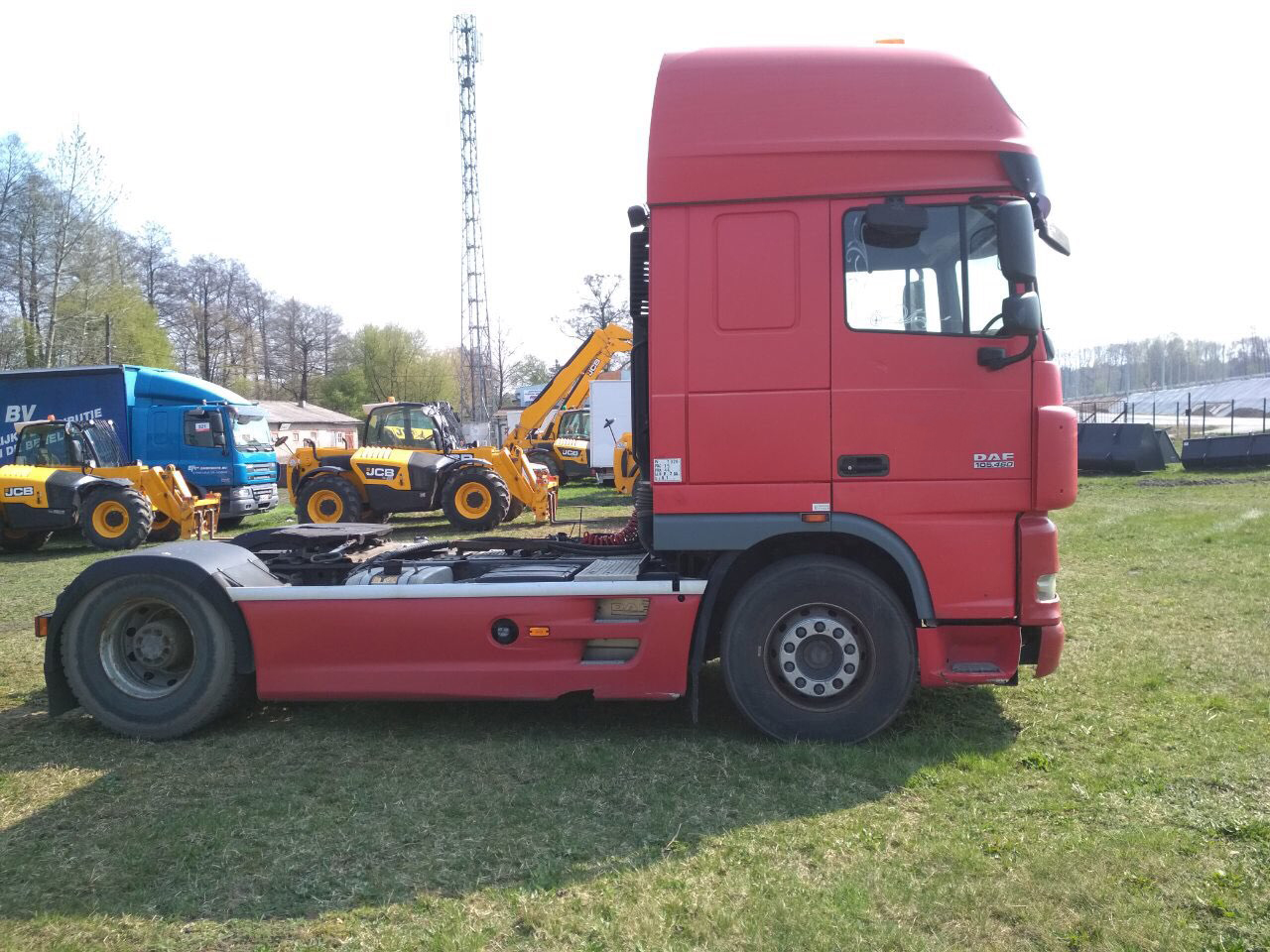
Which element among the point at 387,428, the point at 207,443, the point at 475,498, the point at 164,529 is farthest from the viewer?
the point at 207,443

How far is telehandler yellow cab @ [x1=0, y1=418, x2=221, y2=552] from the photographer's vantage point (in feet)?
51.1

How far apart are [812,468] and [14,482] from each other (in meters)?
15.8

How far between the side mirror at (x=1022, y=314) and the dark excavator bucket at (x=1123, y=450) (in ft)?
77.6

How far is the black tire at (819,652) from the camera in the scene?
191 inches

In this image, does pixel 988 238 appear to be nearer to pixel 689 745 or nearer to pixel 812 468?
pixel 812 468

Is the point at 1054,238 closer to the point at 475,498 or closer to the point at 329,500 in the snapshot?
the point at 475,498

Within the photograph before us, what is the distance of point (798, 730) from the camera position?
4938 mm

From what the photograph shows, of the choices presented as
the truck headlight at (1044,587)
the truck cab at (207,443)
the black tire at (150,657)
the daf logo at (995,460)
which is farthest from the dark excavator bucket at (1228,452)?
the black tire at (150,657)

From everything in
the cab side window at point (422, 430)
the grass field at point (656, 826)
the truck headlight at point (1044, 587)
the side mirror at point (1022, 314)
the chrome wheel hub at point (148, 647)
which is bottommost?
the grass field at point (656, 826)

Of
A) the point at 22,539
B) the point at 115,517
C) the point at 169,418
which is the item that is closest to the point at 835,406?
the point at 115,517

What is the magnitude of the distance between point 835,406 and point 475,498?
40.6 ft

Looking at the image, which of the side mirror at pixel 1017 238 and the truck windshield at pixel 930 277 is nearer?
the side mirror at pixel 1017 238

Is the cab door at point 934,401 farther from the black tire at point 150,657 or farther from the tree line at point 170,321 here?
the tree line at point 170,321

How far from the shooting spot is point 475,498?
1648cm
